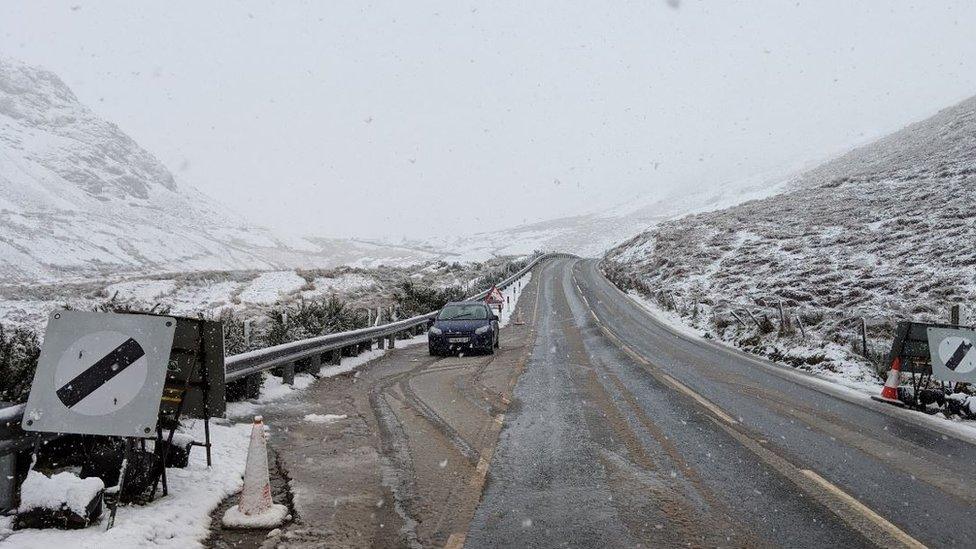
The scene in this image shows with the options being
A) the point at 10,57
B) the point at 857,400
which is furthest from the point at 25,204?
A: the point at 10,57

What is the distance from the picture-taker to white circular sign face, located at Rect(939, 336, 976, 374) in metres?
9.45

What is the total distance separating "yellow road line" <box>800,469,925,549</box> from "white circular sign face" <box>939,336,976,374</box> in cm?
557

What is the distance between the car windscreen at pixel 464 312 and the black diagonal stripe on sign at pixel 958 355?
10.1 meters

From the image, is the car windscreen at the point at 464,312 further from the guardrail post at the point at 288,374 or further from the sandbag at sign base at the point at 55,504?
the sandbag at sign base at the point at 55,504

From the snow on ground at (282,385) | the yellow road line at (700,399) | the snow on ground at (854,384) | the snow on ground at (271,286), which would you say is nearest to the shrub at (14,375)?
the snow on ground at (282,385)

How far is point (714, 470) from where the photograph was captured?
19.0ft

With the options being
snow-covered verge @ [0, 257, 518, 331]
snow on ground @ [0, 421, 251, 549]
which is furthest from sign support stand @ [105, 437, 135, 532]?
Result: snow-covered verge @ [0, 257, 518, 331]

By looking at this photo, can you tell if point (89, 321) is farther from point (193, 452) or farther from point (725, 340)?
point (725, 340)

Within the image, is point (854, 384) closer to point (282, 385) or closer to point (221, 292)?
point (282, 385)

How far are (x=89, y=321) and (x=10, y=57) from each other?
816ft

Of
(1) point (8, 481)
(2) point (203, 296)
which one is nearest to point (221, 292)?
(2) point (203, 296)

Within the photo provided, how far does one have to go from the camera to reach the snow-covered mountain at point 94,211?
76.2 m

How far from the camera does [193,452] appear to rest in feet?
19.2

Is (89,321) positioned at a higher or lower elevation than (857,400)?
higher
